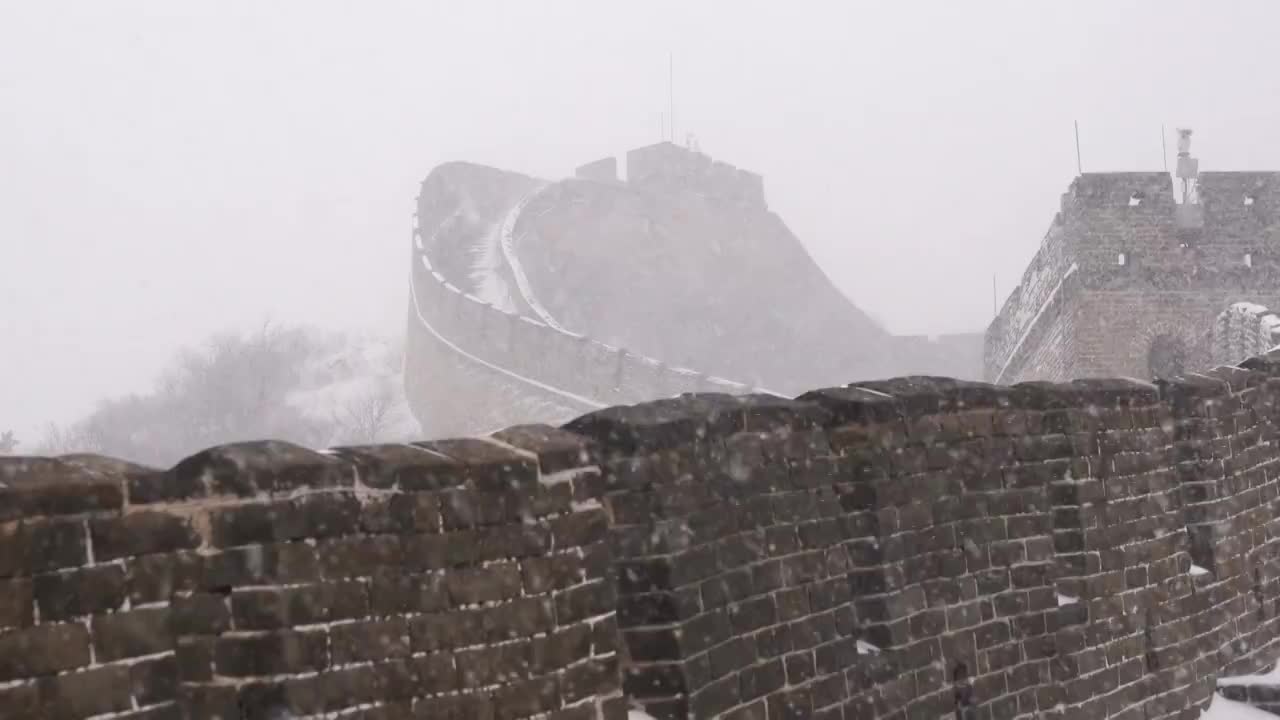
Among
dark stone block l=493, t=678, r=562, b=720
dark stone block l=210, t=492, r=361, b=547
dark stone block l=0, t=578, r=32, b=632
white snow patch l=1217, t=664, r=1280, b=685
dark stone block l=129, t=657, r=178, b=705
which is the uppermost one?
dark stone block l=210, t=492, r=361, b=547

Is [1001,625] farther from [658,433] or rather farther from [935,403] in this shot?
[658,433]

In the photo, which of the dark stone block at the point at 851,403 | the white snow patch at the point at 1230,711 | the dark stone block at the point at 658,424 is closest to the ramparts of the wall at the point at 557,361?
the white snow patch at the point at 1230,711

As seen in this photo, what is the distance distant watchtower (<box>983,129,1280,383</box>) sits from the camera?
22.0 m

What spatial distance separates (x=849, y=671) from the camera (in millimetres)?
4762

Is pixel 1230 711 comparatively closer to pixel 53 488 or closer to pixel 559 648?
pixel 559 648

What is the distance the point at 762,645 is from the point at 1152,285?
1968 cm

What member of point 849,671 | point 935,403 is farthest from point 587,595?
point 935,403

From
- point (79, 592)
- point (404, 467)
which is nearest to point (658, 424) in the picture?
point (404, 467)

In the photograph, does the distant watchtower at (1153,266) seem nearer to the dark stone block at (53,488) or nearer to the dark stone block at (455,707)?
the dark stone block at (455,707)

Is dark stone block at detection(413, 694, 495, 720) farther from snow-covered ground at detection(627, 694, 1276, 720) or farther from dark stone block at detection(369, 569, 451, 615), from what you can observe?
snow-covered ground at detection(627, 694, 1276, 720)

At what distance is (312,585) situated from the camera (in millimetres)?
3133

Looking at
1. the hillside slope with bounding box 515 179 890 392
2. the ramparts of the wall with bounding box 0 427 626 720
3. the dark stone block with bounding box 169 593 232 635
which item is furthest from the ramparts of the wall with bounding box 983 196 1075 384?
the dark stone block with bounding box 169 593 232 635

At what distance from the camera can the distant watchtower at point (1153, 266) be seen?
22.0 metres

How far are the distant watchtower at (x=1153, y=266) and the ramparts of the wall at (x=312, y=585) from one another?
19.5m
